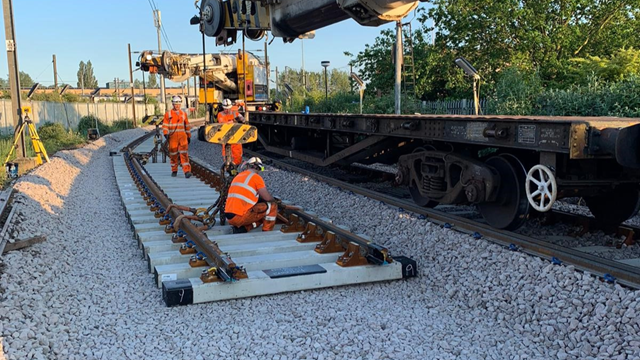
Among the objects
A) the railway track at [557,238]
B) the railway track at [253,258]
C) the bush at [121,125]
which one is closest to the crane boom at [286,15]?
the railway track at [253,258]

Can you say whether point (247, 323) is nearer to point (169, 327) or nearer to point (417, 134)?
point (169, 327)

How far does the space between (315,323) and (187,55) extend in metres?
14.8

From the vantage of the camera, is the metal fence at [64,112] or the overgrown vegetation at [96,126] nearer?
the metal fence at [64,112]

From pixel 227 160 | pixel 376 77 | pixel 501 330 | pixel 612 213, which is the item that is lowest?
pixel 501 330

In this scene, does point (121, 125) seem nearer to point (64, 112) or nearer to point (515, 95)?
point (64, 112)

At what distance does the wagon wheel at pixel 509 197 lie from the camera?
5.85m

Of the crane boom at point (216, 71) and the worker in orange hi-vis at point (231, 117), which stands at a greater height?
the crane boom at point (216, 71)

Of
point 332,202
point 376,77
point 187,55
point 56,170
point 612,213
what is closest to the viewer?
point 612,213

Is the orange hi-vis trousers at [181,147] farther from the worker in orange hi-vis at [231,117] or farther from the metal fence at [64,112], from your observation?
the metal fence at [64,112]

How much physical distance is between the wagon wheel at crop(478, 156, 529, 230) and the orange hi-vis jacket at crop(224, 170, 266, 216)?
273cm

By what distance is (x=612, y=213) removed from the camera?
20.1 feet

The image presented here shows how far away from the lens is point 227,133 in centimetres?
676

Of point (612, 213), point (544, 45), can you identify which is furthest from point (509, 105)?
point (612, 213)

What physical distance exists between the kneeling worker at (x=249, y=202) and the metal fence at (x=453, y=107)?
12970 mm
